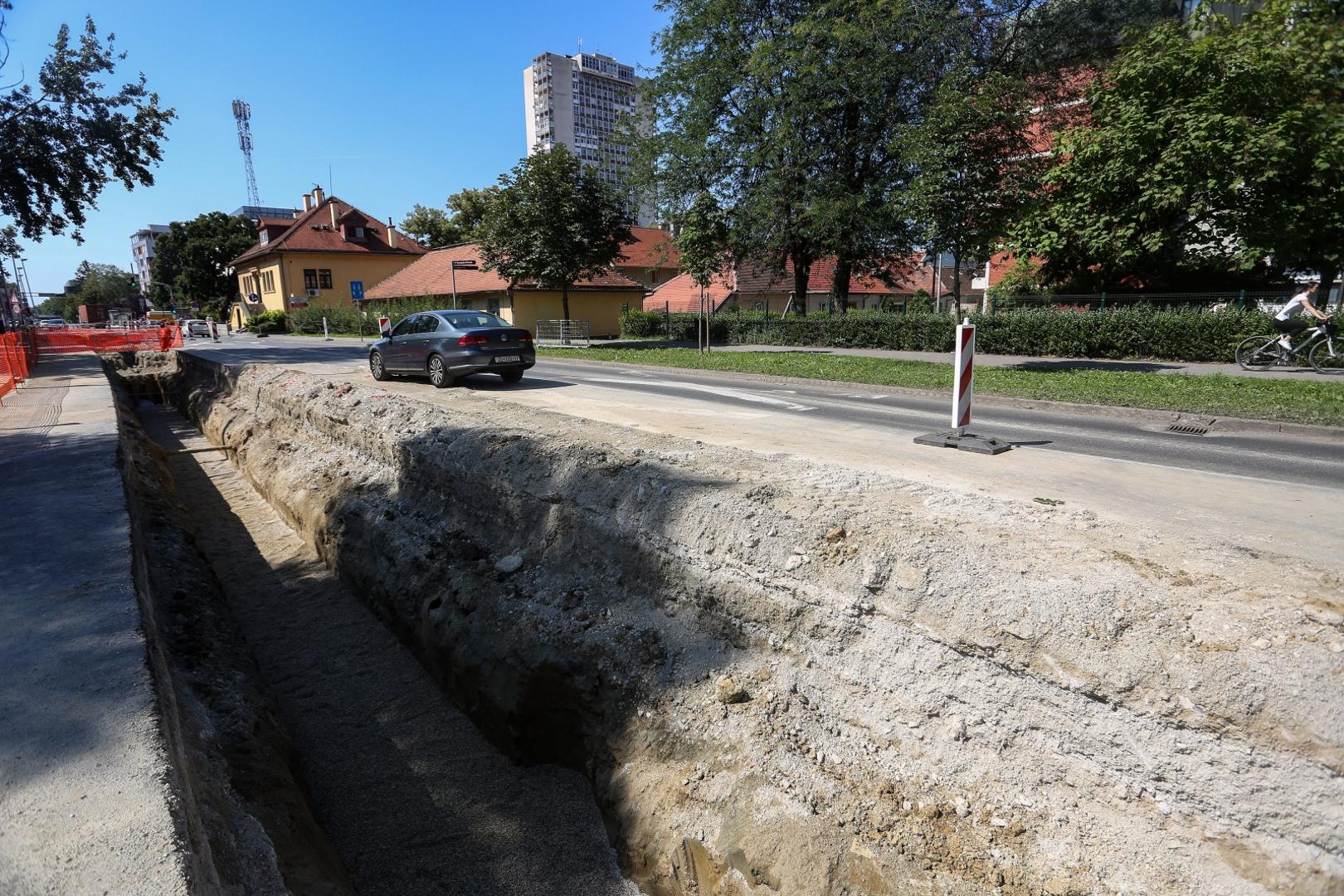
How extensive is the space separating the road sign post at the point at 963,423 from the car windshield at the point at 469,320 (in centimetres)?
851

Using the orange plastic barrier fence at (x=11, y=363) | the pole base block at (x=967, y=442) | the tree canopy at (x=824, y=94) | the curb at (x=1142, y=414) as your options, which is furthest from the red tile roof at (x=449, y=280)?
the pole base block at (x=967, y=442)

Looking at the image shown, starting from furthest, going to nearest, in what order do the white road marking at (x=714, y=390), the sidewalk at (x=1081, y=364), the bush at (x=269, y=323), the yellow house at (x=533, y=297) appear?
the bush at (x=269, y=323)
the yellow house at (x=533, y=297)
the sidewalk at (x=1081, y=364)
the white road marking at (x=714, y=390)

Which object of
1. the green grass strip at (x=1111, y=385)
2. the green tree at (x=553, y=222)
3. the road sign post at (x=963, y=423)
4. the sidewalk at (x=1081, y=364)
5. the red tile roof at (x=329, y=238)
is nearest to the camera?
the road sign post at (x=963, y=423)

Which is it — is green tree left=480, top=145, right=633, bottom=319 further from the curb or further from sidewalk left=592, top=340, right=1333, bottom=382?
the curb

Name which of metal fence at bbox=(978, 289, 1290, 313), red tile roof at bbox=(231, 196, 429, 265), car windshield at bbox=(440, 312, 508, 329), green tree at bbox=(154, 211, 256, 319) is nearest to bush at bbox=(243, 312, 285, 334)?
red tile roof at bbox=(231, 196, 429, 265)

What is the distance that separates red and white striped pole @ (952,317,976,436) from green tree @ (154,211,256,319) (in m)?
77.7

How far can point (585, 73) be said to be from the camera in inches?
4515

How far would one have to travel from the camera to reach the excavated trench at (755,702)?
2.12m

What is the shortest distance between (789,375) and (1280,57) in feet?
43.5

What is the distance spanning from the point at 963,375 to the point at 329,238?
199ft

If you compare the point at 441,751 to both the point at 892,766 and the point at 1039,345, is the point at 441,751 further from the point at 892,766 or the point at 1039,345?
the point at 1039,345

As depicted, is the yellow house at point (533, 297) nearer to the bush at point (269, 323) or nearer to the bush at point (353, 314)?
the bush at point (353, 314)

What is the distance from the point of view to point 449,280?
4259cm

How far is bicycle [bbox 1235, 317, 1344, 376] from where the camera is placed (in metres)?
13.1
